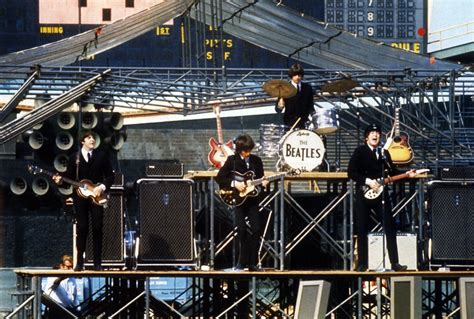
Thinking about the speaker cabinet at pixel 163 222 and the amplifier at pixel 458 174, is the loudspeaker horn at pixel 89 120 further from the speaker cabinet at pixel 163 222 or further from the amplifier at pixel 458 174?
the amplifier at pixel 458 174

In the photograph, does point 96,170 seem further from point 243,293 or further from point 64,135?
point 64,135

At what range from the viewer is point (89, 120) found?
111 ft

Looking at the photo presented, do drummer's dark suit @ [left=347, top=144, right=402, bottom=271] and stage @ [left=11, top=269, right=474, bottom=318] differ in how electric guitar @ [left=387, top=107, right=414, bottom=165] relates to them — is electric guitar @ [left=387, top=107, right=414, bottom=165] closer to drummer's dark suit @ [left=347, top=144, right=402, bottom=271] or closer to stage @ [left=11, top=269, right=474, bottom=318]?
stage @ [left=11, top=269, right=474, bottom=318]

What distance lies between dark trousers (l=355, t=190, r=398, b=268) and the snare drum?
2.75 m

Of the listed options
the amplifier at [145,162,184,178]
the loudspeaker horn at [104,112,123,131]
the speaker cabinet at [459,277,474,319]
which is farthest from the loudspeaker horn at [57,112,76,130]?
the speaker cabinet at [459,277,474,319]

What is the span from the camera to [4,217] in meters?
37.3

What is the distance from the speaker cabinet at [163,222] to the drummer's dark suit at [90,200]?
73cm

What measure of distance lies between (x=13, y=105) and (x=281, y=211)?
251 inches

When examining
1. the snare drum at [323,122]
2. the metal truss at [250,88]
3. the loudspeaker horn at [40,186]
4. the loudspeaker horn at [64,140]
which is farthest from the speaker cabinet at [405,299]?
the loudspeaker horn at [40,186]

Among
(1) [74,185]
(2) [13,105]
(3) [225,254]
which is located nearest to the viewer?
(1) [74,185]

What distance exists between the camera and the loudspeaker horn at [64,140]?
112 ft

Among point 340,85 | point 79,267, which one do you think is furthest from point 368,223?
point 340,85

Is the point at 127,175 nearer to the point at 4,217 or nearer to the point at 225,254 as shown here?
the point at 4,217

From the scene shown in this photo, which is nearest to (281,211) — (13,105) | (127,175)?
(13,105)
